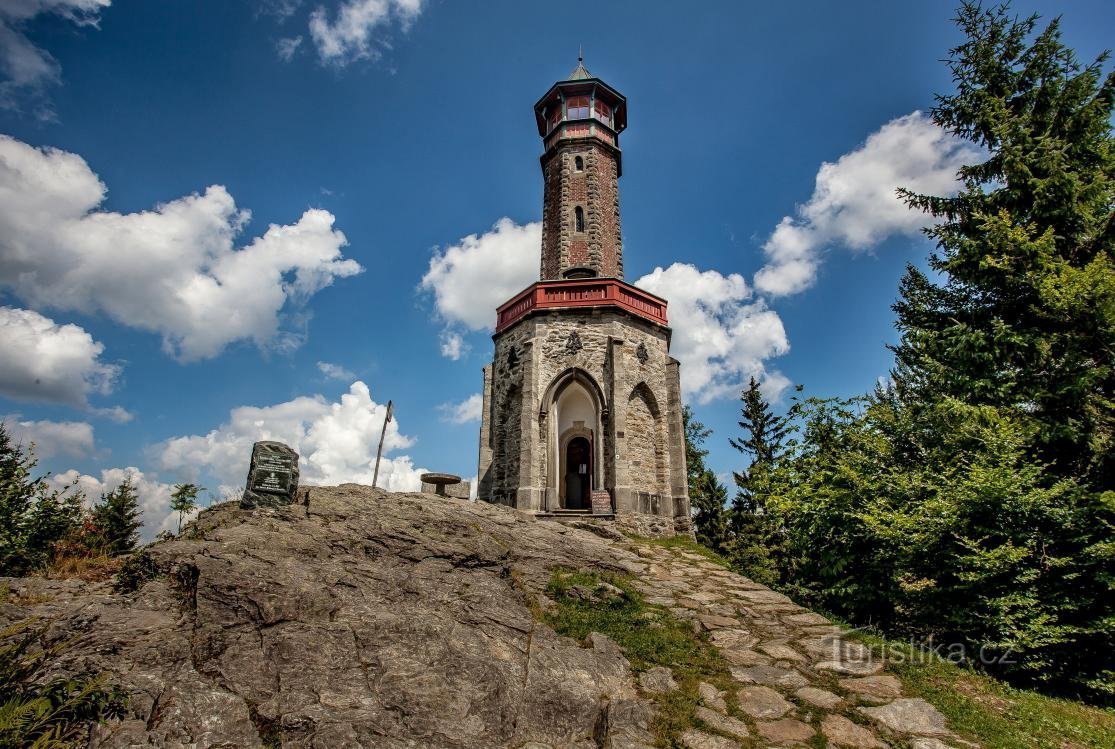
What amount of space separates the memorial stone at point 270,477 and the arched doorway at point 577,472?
10.8 meters

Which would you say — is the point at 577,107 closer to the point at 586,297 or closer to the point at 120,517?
the point at 586,297

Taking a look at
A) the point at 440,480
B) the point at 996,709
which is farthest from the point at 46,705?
the point at 440,480

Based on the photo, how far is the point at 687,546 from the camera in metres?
14.0

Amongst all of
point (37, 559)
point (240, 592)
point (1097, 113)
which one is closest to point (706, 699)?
point (240, 592)

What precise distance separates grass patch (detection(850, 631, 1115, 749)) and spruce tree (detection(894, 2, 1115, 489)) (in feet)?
14.2

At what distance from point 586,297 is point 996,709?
1382 centimetres

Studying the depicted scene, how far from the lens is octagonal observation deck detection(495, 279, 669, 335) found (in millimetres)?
17375

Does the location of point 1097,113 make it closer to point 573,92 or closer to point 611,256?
point 611,256

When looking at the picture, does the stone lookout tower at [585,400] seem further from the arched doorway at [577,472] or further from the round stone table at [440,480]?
the round stone table at [440,480]

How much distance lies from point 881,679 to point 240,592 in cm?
772

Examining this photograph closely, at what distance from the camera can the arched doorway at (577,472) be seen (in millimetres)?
19234

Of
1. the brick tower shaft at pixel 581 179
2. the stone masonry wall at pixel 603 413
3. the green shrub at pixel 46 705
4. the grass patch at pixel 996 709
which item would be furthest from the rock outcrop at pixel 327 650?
the brick tower shaft at pixel 581 179

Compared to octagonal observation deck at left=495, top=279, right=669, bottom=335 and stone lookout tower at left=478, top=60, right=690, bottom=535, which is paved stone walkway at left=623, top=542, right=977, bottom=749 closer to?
stone lookout tower at left=478, top=60, right=690, bottom=535

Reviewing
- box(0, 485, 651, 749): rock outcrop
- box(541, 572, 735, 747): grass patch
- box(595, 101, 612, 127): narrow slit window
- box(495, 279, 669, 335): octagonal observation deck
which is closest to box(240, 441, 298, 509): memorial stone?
box(0, 485, 651, 749): rock outcrop
